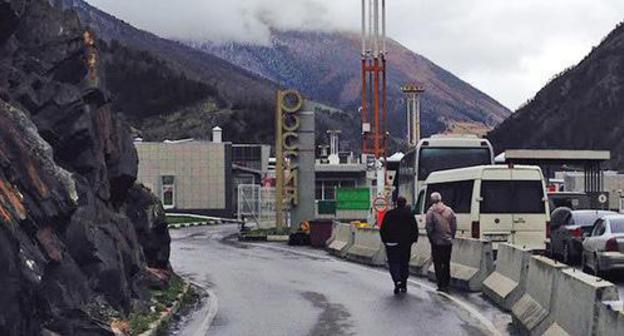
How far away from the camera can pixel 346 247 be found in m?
31.7

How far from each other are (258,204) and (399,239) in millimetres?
36759

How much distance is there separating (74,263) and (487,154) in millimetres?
21413

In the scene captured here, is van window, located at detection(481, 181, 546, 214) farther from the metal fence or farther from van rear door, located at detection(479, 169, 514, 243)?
the metal fence

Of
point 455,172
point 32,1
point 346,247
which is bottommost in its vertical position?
point 346,247

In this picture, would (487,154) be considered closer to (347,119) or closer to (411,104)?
(411,104)

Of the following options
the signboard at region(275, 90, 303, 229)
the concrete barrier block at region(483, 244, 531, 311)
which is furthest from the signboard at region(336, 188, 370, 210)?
the concrete barrier block at region(483, 244, 531, 311)

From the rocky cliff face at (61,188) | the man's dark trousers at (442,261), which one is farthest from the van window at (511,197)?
the rocky cliff face at (61,188)

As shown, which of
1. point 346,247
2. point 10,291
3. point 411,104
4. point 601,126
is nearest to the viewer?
point 10,291

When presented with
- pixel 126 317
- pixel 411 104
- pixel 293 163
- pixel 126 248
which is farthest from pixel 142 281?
pixel 411 104

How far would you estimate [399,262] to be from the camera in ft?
62.6

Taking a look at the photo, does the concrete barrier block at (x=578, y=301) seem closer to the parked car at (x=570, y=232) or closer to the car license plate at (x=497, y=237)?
the car license plate at (x=497, y=237)

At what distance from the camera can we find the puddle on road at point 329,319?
14.0 metres

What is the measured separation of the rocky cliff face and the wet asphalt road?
1555mm

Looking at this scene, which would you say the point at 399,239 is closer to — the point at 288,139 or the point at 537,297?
the point at 537,297
